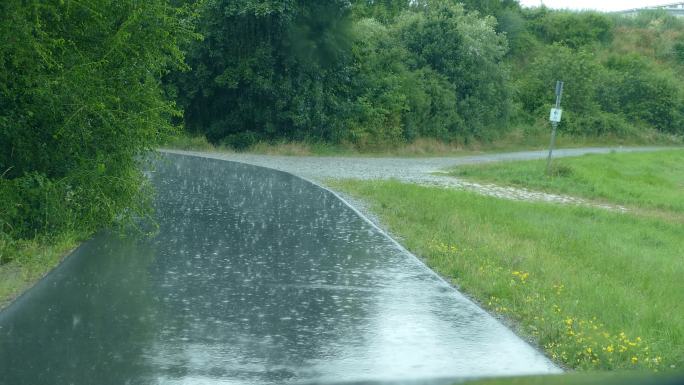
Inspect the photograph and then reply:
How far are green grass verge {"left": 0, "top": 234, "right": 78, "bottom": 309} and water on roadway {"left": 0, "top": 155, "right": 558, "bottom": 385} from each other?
6.5 inches

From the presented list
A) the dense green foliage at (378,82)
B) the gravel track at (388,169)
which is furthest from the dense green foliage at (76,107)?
the dense green foliage at (378,82)

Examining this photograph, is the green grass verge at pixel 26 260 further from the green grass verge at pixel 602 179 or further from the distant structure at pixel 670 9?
the distant structure at pixel 670 9

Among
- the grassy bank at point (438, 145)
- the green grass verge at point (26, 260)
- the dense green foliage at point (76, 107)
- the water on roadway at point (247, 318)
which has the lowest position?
the grassy bank at point (438, 145)

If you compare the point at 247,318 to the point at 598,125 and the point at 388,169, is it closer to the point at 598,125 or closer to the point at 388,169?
the point at 388,169

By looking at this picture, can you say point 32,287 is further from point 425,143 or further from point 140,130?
point 425,143

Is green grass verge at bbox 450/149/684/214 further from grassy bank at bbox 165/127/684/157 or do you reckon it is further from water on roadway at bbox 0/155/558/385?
water on roadway at bbox 0/155/558/385

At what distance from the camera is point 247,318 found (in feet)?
25.2

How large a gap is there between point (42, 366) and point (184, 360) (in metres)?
0.98

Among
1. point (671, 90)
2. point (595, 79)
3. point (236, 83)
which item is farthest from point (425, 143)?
point (671, 90)

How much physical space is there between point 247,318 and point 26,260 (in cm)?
339

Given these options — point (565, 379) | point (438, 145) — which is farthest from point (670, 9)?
point (565, 379)

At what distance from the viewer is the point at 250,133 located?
113 feet

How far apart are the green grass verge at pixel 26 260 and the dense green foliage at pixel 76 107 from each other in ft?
0.73

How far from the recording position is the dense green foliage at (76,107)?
1045 centimetres
